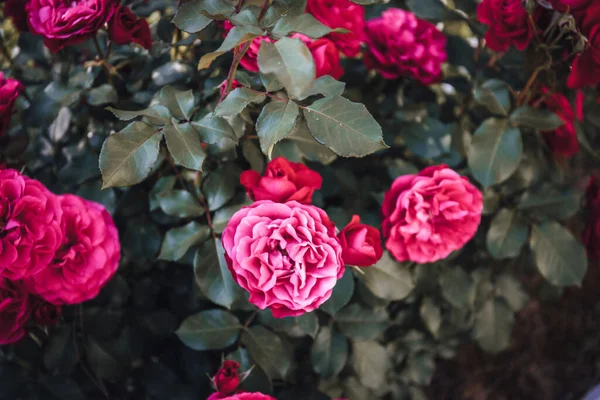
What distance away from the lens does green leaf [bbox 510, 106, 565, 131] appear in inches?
40.6

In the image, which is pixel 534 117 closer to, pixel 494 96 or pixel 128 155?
pixel 494 96

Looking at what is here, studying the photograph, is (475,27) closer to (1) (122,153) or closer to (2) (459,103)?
(2) (459,103)

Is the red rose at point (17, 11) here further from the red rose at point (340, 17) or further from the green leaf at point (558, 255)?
the green leaf at point (558, 255)

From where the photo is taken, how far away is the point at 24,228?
77cm

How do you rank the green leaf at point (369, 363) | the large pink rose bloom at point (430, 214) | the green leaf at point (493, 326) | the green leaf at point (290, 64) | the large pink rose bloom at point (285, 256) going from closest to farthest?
the green leaf at point (290, 64)
the large pink rose bloom at point (285, 256)
the large pink rose bloom at point (430, 214)
the green leaf at point (369, 363)
the green leaf at point (493, 326)

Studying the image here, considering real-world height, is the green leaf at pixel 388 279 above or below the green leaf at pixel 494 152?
below

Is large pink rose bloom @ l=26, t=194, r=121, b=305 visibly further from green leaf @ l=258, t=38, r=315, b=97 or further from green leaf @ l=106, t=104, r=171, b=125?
green leaf @ l=258, t=38, r=315, b=97

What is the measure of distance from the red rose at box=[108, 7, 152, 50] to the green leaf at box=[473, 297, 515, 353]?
3.33 feet

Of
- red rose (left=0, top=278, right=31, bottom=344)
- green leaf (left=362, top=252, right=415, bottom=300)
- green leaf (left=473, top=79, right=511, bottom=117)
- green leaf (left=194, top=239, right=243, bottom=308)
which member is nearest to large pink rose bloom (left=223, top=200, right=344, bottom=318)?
green leaf (left=194, top=239, right=243, bottom=308)

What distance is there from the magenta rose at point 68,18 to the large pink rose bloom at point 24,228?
247 millimetres

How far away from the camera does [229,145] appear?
91cm

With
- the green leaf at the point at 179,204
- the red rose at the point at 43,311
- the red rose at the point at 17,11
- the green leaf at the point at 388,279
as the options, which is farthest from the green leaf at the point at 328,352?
the red rose at the point at 17,11

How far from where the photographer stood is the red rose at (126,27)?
0.90 metres

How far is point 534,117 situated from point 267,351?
27.1 inches
